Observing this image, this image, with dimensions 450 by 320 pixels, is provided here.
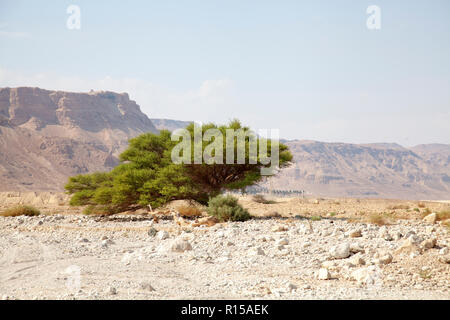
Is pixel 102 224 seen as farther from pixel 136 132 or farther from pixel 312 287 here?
pixel 136 132

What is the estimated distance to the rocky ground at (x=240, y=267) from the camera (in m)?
6.11

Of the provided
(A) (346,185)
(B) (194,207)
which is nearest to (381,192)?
(A) (346,185)

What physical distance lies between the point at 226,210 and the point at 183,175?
3420mm

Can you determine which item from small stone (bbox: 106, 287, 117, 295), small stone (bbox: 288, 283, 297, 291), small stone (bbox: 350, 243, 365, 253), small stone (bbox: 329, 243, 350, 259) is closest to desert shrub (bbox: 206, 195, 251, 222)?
small stone (bbox: 350, 243, 365, 253)

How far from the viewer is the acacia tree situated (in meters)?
18.4

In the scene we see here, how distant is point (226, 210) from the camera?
53.9ft

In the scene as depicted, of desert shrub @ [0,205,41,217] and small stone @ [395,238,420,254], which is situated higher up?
small stone @ [395,238,420,254]

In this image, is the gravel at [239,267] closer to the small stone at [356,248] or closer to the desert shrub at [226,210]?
the small stone at [356,248]

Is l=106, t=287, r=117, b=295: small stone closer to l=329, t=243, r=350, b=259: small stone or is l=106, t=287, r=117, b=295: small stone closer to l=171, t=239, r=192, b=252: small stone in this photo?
l=171, t=239, r=192, b=252: small stone

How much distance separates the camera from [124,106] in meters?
156

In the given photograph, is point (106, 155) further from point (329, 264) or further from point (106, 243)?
point (329, 264)

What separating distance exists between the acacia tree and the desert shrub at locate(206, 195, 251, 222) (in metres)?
1.87

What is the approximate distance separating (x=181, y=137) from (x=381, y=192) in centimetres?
11313

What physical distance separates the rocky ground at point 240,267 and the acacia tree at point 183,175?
5.98 meters
